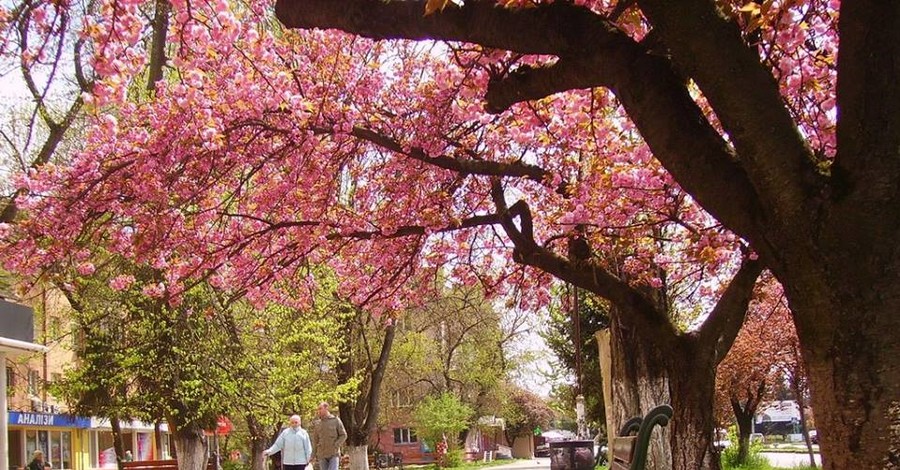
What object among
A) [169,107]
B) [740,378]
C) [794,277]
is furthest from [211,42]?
[740,378]

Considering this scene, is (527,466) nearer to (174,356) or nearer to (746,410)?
(746,410)

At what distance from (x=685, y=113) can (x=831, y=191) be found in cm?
75

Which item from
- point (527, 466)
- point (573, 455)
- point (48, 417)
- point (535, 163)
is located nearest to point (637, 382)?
point (573, 455)

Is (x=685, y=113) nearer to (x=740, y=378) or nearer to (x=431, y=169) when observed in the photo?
(x=431, y=169)

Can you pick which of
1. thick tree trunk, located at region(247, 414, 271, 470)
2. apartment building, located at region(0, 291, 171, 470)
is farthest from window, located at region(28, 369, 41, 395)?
thick tree trunk, located at region(247, 414, 271, 470)

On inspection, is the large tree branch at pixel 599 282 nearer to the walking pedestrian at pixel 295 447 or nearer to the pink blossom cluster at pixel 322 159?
the pink blossom cluster at pixel 322 159

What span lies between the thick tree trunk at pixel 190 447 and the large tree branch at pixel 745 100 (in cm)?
1744

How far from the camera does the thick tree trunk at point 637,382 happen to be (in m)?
8.91

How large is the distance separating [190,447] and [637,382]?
13.1m

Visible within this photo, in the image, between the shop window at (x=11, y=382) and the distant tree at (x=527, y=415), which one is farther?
the distant tree at (x=527, y=415)

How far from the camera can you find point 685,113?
3750 millimetres

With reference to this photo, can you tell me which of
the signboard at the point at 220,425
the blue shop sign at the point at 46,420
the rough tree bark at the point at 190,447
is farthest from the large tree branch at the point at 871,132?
the blue shop sign at the point at 46,420

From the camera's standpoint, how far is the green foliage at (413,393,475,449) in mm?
44844

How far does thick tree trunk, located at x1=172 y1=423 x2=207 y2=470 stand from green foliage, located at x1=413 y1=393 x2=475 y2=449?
26.2m
